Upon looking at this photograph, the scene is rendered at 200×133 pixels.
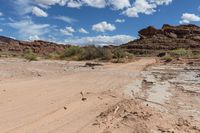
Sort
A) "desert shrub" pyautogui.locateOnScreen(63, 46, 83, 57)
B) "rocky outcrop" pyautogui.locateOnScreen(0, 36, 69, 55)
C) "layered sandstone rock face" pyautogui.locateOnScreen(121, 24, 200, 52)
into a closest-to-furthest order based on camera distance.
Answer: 1. "desert shrub" pyautogui.locateOnScreen(63, 46, 83, 57)
2. "layered sandstone rock face" pyautogui.locateOnScreen(121, 24, 200, 52)
3. "rocky outcrop" pyautogui.locateOnScreen(0, 36, 69, 55)

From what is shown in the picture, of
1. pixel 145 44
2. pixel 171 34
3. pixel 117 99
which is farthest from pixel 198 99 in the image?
pixel 171 34

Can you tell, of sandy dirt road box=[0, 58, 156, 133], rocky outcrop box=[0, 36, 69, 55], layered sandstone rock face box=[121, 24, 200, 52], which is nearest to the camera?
sandy dirt road box=[0, 58, 156, 133]

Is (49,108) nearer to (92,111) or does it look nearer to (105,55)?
(92,111)

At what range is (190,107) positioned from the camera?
11406mm

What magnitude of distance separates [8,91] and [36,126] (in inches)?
219

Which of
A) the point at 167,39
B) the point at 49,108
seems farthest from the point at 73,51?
the point at 167,39

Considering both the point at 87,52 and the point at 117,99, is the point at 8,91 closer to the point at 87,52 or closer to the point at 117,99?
the point at 117,99

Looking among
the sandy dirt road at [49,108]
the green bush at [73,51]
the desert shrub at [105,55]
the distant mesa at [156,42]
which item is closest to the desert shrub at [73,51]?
the green bush at [73,51]

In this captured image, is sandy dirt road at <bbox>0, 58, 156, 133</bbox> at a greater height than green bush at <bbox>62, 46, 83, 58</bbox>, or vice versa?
sandy dirt road at <bbox>0, 58, 156, 133</bbox>

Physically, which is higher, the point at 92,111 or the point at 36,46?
the point at 92,111

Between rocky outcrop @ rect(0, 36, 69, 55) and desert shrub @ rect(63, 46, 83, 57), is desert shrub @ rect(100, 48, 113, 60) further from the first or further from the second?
rocky outcrop @ rect(0, 36, 69, 55)

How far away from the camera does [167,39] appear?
110500 mm

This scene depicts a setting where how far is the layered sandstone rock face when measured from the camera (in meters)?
99.7

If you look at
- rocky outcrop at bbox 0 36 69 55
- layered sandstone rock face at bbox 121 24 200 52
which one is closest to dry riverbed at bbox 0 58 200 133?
layered sandstone rock face at bbox 121 24 200 52
